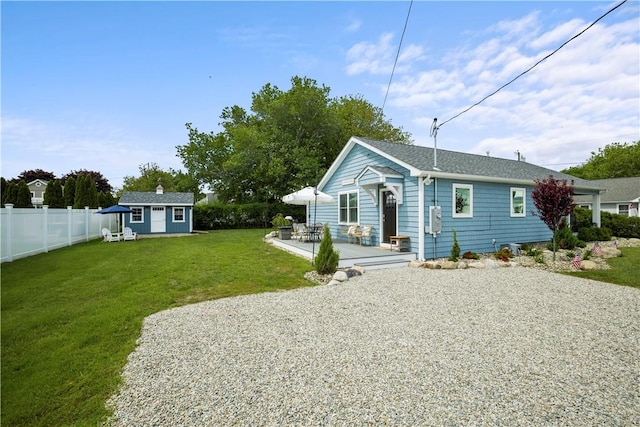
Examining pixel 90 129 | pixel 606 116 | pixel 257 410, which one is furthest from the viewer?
pixel 90 129

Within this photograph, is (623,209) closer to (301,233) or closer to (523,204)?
(523,204)

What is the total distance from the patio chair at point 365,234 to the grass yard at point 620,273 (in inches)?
236

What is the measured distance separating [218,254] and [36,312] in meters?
6.05

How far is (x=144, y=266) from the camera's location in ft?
28.8

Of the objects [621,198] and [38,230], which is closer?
[38,230]

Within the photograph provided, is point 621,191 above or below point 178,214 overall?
above

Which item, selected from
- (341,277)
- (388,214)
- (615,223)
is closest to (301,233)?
(388,214)

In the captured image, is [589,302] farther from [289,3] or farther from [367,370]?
[289,3]

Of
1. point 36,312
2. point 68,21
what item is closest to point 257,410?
point 36,312

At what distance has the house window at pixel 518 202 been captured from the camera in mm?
11742

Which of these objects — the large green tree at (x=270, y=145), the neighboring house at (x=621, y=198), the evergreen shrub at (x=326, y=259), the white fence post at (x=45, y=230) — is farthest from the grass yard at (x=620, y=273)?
the white fence post at (x=45, y=230)

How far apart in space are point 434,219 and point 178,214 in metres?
17.4

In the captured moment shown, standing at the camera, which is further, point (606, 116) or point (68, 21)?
point (606, 116)

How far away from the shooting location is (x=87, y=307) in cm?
514
